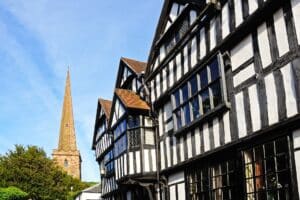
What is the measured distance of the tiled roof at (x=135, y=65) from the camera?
18.2 meters

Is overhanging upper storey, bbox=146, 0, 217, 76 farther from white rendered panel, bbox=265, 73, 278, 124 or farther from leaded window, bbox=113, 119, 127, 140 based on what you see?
white rendered panel, bbox=265, 73, 278, 124

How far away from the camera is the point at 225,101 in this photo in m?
9.71

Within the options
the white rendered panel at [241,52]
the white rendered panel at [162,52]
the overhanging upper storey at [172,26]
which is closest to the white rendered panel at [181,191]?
the overhanging upper storey at [172,26]

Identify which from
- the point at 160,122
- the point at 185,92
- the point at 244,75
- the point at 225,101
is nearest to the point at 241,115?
the point at 225,101

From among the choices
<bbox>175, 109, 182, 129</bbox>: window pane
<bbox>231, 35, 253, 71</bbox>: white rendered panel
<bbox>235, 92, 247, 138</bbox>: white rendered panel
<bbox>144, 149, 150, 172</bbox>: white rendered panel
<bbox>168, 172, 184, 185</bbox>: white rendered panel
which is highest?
<bbox>231, 35, 253, 71</bbox>: white rendered panel

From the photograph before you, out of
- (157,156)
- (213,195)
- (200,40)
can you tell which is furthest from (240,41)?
(157,156)

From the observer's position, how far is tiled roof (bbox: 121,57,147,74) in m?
18.2

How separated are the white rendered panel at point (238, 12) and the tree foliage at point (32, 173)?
3166 cm

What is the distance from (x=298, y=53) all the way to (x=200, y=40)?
416 centimetres

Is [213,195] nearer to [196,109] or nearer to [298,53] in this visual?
[196,109]

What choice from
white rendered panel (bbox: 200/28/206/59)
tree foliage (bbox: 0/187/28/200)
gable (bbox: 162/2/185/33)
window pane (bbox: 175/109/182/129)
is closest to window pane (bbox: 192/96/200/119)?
window pane (bbox: 175/109/182/129)

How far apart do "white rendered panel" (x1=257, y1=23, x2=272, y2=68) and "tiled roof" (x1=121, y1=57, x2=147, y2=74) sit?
380 inches

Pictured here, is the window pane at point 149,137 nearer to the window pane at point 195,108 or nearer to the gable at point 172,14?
the gable at point 172,14

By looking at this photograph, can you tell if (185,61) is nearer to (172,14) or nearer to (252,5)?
(172,14)
